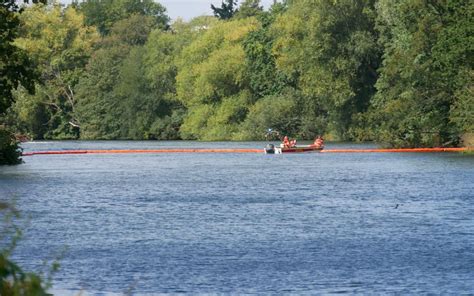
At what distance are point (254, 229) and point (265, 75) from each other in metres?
87.2

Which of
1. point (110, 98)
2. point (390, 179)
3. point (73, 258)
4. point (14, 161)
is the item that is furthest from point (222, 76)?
point (73, 258)

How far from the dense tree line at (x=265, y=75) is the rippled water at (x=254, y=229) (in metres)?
15.9

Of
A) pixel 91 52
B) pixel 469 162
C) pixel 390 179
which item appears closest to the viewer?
pixel 390 179

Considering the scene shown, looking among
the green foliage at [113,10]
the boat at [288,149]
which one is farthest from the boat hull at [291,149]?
the green foliage at [113,10]

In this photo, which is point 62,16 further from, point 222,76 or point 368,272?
point 368,272

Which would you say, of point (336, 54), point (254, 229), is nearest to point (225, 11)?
point (336, 54)

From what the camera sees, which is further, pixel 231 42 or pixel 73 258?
pixel 231 42

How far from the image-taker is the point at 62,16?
478 feet

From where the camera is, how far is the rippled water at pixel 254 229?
73.2 ft

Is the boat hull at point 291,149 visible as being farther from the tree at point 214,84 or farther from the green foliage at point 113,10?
the green foliage at point 113,10

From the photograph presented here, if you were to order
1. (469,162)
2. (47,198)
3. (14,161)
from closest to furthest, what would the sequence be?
1. (47,198)
2. (469,162)
3. (14,161)

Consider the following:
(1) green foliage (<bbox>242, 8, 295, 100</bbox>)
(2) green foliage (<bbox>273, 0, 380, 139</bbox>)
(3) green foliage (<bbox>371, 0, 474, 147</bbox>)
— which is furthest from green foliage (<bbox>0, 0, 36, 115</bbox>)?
(1) green foliage (<bbox>242, 8, 295, 100</bbox>)

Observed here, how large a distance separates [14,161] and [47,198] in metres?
25.2

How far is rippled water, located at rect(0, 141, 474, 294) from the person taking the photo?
22312 mm
